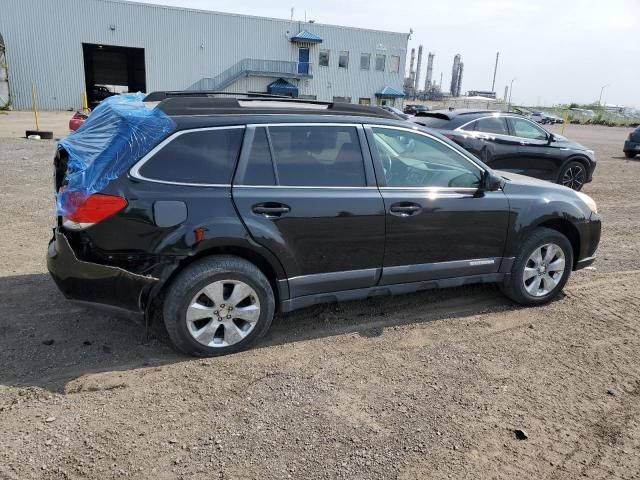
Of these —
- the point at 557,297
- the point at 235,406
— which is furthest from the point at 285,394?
the point at 557,297

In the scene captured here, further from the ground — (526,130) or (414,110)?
(526,130)

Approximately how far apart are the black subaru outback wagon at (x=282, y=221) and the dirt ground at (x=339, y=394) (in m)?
0.34

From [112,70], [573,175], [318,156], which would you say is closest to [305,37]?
[112,70]

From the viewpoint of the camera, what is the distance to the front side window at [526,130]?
397 inches

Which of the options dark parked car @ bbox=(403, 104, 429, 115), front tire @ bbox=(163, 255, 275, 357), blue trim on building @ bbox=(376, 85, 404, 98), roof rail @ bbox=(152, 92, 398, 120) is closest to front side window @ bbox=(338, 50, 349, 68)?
blue trim on building @ bbox=(376, 85, 404, 98)

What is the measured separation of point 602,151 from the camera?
21.0 metres

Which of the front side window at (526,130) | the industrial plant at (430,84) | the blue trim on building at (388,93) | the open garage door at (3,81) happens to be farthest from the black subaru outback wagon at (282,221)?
the industrial plant at (430,84)

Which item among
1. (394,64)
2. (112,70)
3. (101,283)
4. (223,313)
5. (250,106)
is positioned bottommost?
(223,313)

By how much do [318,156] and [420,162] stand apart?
1054mm

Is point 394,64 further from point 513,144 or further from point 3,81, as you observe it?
point 513,144

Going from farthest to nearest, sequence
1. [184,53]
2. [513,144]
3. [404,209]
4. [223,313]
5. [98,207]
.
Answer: [184,53] → [513,144] → [404,209] → [223,313] → [98,207]

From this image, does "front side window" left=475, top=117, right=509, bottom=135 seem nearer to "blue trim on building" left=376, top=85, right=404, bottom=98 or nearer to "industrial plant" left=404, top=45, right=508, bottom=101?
"blue trim on building" left=376, top=85, right=404, bottom=98

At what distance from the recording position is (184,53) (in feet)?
131

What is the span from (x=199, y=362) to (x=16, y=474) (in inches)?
51.6
